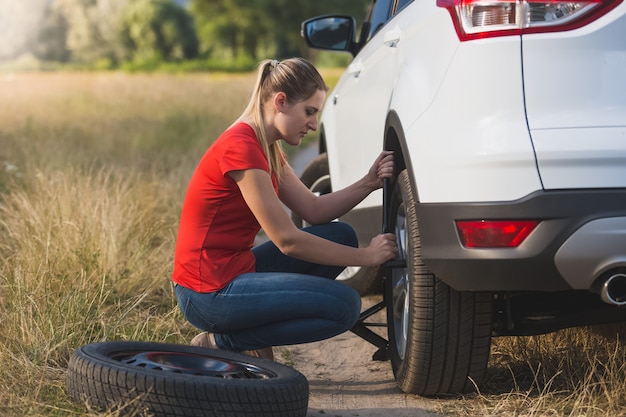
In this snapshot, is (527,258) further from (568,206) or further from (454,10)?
(454,10)

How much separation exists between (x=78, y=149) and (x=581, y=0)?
7421mm

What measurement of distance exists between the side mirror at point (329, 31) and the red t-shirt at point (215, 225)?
1644 mm

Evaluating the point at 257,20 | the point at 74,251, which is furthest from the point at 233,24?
the point at 74,251

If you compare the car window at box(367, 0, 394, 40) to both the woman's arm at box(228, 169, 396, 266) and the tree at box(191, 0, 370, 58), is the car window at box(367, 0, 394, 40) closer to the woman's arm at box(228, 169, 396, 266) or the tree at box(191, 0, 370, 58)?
the woman's arm at box(228, 169, 396, 266)

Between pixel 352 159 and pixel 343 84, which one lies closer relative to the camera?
pixel 352 159

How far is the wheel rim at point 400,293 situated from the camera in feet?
12.4

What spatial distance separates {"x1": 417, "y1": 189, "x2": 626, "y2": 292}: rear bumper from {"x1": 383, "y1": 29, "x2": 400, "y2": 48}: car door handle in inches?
39.5

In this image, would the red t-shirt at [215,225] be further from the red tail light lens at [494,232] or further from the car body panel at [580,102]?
the car body panel at [580,102]

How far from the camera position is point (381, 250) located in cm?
371

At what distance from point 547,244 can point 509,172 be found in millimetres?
233

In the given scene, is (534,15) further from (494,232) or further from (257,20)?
(257,20)

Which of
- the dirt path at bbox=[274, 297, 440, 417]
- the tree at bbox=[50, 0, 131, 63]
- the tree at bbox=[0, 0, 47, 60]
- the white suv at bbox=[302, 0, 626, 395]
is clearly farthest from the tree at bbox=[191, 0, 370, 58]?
the white suv at bbox=[302, 0, 626, 395]

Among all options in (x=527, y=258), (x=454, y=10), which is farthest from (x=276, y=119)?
(x=527, y=258)

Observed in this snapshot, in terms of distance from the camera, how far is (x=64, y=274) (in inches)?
185
